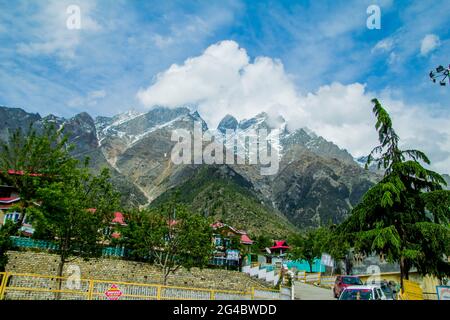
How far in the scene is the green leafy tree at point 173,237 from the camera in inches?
1038

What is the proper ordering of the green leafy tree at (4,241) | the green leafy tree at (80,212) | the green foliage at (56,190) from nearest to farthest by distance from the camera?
the green foliage at (56,190)
the green leafy tree at (80,212)
the green leafy tree at (4,241)

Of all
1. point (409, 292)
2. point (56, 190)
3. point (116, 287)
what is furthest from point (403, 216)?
point (56, 190)

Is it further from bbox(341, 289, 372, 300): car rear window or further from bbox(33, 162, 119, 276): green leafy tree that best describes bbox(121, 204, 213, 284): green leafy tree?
bbox(341, 289, 372, 300): car rear window

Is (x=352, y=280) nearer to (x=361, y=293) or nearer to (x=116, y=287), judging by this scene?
(x=361, y=293)

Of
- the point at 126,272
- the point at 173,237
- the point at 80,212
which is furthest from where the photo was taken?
the point at 126,272

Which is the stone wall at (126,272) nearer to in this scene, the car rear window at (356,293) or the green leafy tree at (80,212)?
the green leafy tree at (80,212)

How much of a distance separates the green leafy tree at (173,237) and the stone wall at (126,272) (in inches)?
52.9

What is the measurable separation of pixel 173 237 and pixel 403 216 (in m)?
17.5

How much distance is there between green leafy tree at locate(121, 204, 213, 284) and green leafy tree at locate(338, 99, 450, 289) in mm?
13277

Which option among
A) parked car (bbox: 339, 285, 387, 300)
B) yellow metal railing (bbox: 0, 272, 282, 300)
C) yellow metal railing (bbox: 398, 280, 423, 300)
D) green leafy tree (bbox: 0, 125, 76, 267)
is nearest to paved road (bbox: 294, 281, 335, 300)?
yellow metal railing (bbox: 0, 272, 282, 300)

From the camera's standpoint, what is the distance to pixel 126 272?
28281mm

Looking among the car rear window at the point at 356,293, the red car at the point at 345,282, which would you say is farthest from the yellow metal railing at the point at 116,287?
the red car at the point at 345,282
